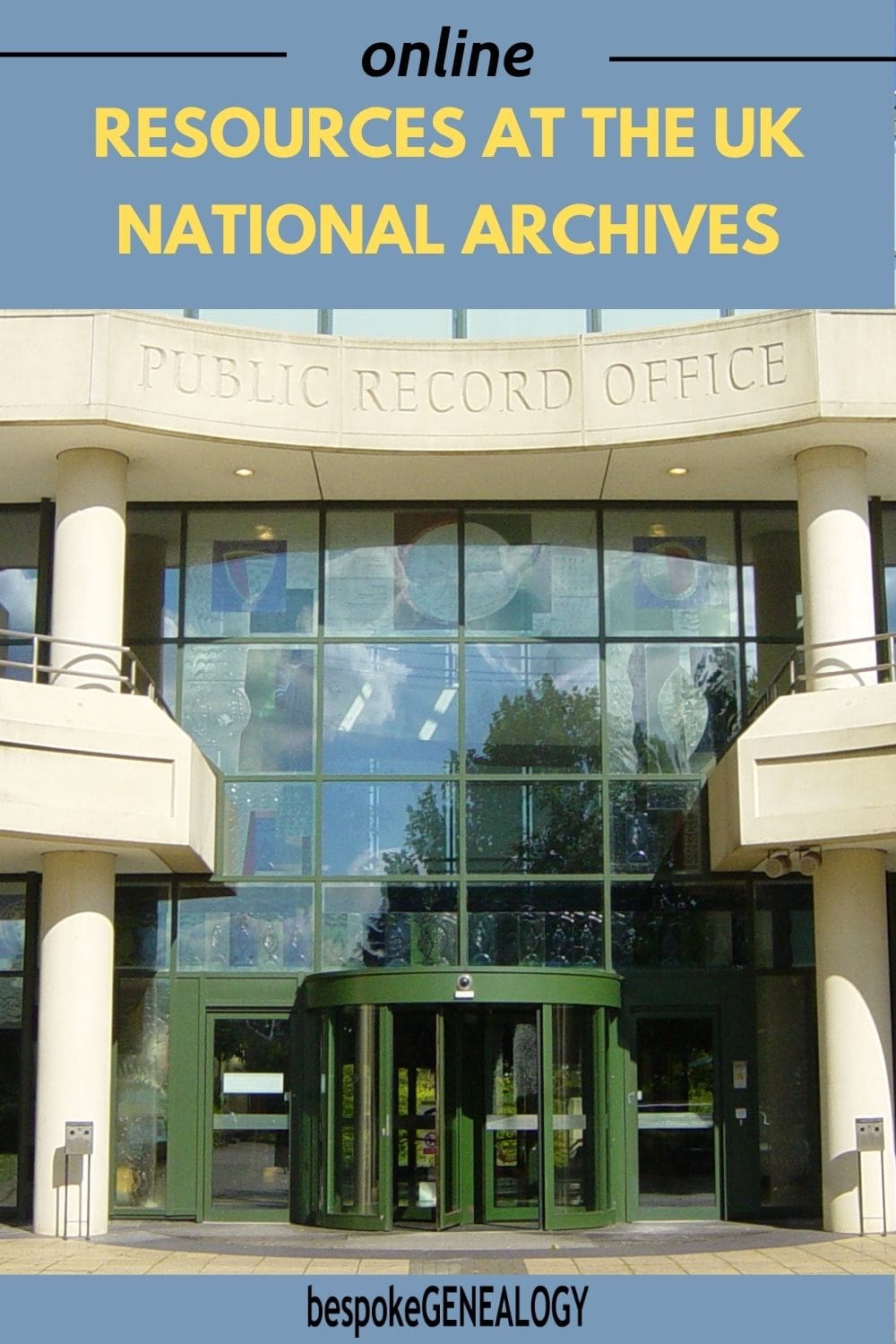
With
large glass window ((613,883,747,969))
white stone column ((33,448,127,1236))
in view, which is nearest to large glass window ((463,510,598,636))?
large glass window ((613,883,747,969))

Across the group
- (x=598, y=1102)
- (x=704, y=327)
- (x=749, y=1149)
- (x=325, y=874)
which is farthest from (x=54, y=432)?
(x=749, y=1149)

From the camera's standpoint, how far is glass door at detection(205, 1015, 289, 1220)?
22.3 m

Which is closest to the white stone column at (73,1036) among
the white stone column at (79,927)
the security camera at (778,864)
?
the white stone column at (79,927)

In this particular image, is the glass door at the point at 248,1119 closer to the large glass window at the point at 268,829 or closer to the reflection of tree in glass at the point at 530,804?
the large glass window at the point at 268,829

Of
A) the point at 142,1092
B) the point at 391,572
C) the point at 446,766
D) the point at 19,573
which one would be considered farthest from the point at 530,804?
the point at 19,573

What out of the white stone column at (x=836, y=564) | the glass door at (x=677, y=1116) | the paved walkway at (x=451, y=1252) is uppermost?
the white stone column at (x=836, y=564)

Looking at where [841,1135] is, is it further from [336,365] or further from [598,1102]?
[336,365]

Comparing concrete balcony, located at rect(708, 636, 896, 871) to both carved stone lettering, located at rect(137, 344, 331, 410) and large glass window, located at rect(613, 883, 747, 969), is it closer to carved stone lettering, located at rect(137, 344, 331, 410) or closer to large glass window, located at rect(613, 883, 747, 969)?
large glass window, located at rect(613, 883, 747, 969)

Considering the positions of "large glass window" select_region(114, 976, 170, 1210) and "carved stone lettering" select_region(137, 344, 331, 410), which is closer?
"carved stone lettering" select_region(137, 344, 331, 410)

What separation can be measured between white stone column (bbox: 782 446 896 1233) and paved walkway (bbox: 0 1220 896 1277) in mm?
833

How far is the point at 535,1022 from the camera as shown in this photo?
71.1 ft

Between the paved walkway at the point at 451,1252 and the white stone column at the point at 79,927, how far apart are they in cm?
76

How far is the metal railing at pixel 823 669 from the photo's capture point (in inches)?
850

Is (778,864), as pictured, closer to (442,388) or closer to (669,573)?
(669,573)
